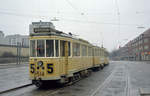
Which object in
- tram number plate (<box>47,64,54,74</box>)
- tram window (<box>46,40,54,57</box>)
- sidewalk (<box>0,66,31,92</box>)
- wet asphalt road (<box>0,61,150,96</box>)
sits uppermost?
tram window (<box>46,40,54,57</box>)

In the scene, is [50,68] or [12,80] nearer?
[50,68]

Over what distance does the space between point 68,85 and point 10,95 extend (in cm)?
381

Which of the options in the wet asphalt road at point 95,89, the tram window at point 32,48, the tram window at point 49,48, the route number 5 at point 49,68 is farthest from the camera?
the tram window at point 32,48

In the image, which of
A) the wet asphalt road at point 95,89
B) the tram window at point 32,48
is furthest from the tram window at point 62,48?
the wet asphalt road at point 95,89

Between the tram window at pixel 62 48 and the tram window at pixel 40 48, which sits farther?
the tram window at pixel 62 48

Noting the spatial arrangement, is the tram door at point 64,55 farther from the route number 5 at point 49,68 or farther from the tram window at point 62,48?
the route number 5 at point 49,68

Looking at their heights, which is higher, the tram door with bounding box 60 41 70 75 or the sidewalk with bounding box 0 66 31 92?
the tram door with bounding box 60 41 70 75

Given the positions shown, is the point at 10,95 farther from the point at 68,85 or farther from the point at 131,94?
the point at 131,94

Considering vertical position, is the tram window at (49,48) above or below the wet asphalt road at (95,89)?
above

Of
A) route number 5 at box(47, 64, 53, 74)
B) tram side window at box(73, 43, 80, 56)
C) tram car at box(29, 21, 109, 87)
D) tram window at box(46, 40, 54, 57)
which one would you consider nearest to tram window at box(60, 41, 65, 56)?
tram car at box(29, 21, 109, 87)

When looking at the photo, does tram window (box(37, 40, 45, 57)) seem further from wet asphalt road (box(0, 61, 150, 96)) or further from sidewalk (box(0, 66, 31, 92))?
sidewalk (box(0, 66, 31, 92))

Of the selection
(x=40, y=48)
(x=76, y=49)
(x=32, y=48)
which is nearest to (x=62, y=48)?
(x=40, y=48)

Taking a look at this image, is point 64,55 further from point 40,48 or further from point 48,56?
point 40,48

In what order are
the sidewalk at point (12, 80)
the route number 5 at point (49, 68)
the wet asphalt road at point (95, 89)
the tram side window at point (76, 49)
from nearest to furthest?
the wet asphalt road at point (95, 89) < the route number 5 at point (49, 68) < the sidewalk at point (12, 80) < the tram side window at point (76, 49)
